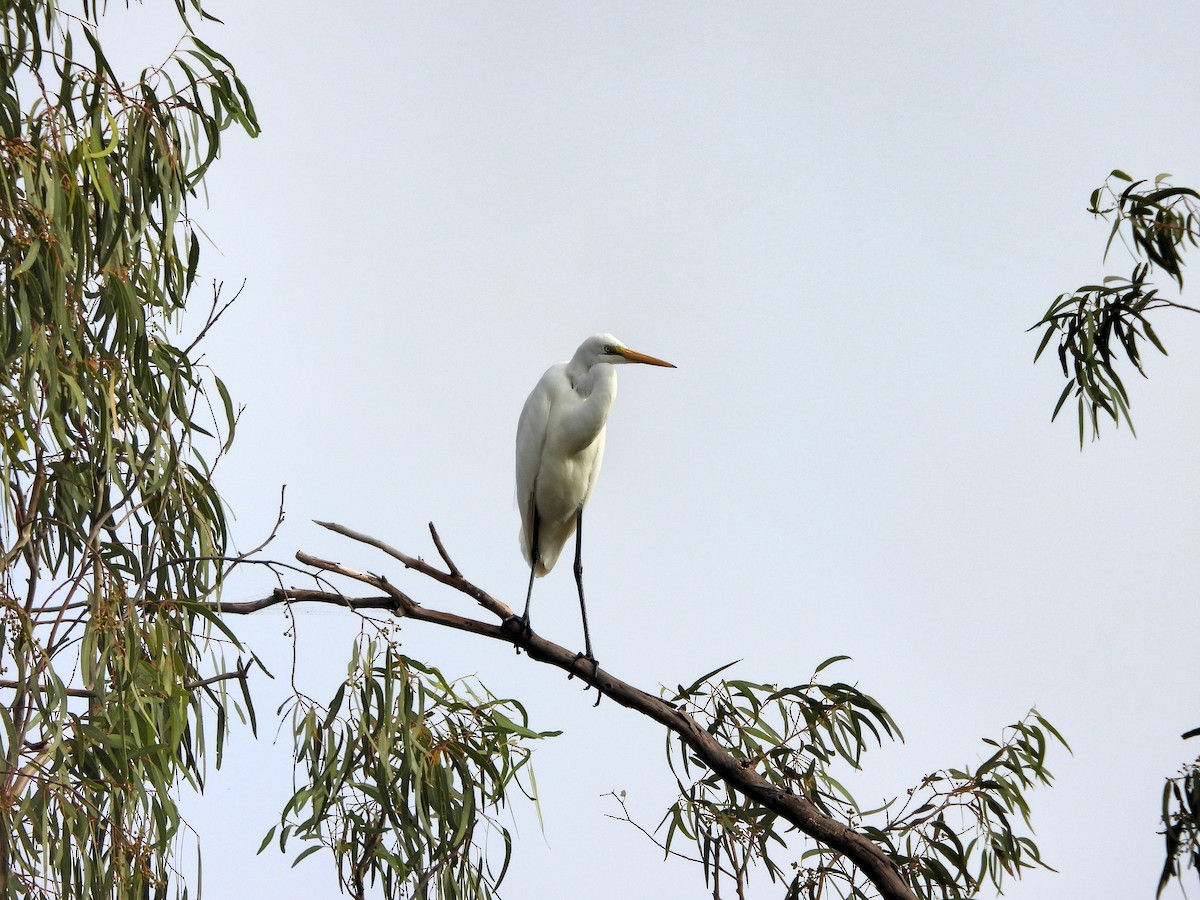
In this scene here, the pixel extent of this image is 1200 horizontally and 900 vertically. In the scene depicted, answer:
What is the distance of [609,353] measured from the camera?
345 centimetres

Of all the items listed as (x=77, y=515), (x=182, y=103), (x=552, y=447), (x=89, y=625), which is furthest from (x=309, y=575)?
(x=552, y=447)

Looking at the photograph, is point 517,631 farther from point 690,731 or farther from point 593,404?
point 593,404

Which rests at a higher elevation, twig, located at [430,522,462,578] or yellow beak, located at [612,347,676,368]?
yellow beak, located at [612,347,676,368]

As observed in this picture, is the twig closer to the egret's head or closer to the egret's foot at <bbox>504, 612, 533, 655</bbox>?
the egret's foot at <bbox>504, 612, 533, 655</bbox>

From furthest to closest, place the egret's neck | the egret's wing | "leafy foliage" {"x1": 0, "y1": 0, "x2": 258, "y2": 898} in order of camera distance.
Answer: the egret's wing, the egret's neck, "leafy foliage" {"x1": 0, "y1": 0, "x2": 258, "y2": 898}

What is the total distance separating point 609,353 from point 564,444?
10.9 inches

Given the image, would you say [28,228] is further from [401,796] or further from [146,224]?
[401,796]

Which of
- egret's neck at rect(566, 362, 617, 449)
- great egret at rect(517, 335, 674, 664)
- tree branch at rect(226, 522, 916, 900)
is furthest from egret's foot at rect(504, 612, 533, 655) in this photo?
egret's neck at rect(566, 362, 617, 449)

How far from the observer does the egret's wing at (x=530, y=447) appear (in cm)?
351

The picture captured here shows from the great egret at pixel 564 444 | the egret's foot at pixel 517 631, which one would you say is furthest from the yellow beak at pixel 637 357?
the egret's foot at pixel 517 631

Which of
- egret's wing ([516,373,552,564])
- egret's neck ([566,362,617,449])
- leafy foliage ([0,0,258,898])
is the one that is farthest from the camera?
egret's wing ([516,373,552,564])

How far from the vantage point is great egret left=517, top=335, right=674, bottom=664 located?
134 inches

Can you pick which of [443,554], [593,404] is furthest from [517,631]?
[593,404]

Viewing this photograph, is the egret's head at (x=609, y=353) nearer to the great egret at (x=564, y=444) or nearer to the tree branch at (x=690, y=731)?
the great egret at (x=564, y=444)
